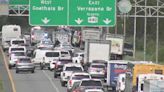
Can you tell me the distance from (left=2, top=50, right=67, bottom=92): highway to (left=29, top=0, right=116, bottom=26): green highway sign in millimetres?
4401

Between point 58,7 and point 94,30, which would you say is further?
point 94,30

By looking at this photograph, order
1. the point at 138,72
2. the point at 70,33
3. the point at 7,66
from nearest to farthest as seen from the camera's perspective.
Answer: the point at 138,72
the point at 7,66
the point at 70,33

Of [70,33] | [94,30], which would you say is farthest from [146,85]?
[70,33]

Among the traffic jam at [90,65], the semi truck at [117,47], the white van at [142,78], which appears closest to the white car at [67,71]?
the traffic jam at [90,65]

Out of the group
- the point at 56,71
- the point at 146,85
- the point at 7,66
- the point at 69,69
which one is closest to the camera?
the point at 146,85

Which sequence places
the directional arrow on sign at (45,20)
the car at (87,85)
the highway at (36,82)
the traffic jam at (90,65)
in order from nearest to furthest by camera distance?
the car at (87,85) < the traffic jam at (90,65) < the directional arrow on sign at (45,20) < the highway at (36,82)

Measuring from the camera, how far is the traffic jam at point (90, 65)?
3297cm

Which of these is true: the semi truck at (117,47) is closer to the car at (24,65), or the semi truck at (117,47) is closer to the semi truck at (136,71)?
the car at (24,65)

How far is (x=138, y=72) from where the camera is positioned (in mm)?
33625

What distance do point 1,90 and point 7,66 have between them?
24.4 m

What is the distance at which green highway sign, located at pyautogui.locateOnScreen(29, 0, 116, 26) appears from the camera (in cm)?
4134

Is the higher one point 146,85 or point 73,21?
point 73,21

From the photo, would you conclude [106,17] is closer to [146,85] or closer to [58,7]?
[58,7]

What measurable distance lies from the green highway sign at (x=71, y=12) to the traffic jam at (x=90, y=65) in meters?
3.08
